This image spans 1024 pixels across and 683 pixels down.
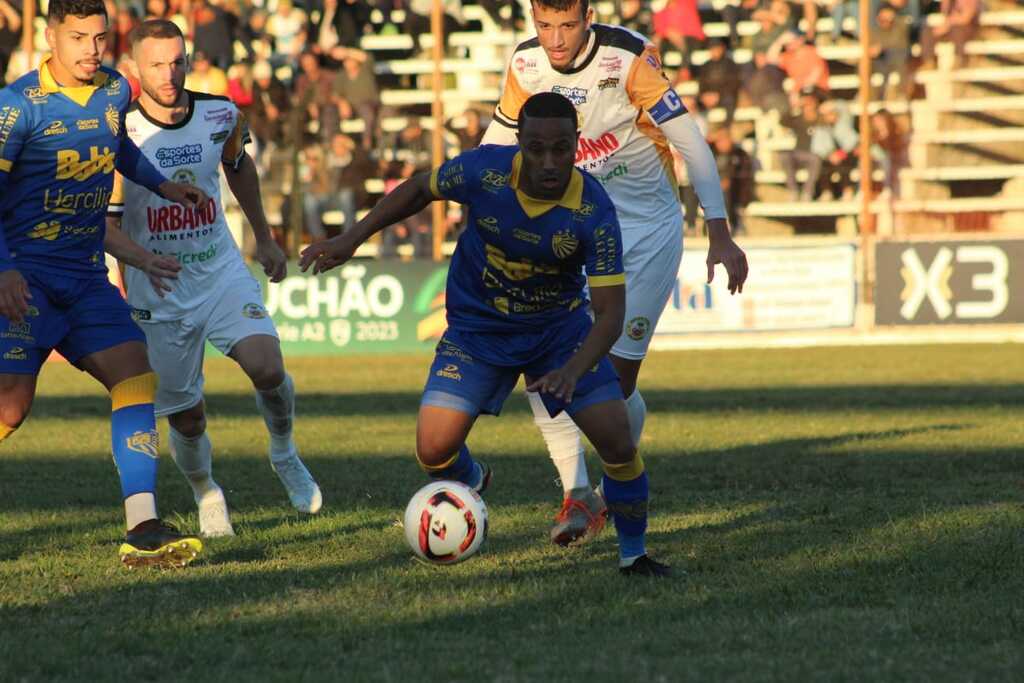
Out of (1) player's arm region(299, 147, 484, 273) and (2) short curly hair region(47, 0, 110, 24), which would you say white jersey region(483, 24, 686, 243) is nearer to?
(1) player's arm region(299, 147, 484, 273)

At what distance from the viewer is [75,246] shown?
22.5ft

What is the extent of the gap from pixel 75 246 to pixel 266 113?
18.7 m

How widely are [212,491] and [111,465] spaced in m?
3.16

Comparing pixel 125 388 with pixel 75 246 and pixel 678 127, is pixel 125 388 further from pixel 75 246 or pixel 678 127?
pixel 678 127

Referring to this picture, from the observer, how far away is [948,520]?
25.2ft

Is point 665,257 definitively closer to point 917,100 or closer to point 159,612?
point 159,612

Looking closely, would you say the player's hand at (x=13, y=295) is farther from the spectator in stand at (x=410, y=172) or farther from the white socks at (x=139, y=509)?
the spectator in stand at (x=410, y=172)

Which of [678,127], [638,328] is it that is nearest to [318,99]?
[638,328]

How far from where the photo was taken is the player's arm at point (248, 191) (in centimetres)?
816

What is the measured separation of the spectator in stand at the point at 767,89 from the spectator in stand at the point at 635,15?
6.19ft

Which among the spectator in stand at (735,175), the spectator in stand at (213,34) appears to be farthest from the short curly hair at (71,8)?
the spectator in stand at (213,34)

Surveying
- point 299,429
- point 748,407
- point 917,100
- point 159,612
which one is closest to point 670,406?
point 748,407

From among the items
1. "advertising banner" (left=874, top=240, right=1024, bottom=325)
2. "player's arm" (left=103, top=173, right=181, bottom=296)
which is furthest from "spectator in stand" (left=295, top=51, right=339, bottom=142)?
"player's arm" (left=103, top=173, right=181, bottom=296)

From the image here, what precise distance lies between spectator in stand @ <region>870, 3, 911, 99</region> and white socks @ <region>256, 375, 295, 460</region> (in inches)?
718
